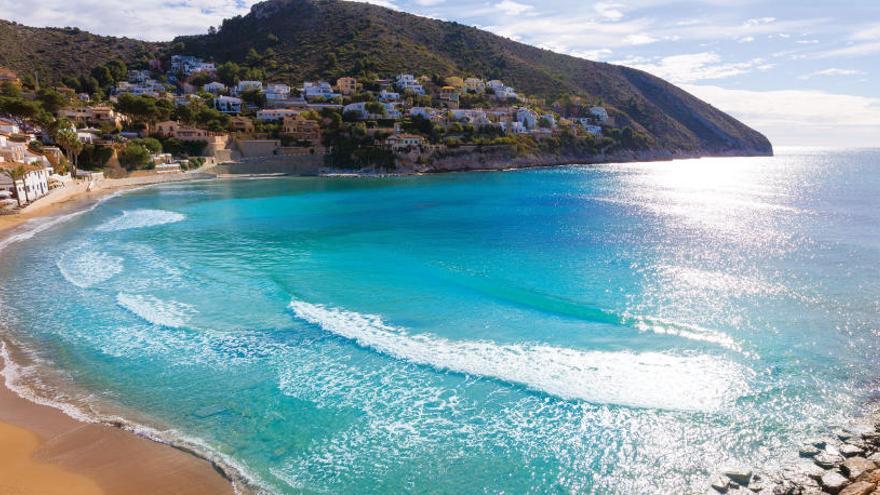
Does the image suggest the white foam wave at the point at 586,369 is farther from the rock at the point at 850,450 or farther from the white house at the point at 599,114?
the white house at the point at 599,114

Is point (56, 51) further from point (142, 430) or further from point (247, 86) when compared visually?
point (142, 430)

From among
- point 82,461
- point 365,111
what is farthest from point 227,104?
point 82,461

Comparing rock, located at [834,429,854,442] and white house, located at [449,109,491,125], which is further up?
white house, located at [449,109,491,125]

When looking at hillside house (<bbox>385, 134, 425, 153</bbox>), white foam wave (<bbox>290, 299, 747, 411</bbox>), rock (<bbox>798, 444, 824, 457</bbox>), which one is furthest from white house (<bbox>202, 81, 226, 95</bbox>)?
rock (<bbox>798, 444, 824, 457</bbox>)

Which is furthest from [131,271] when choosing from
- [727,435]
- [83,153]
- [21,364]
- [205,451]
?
[83,153]

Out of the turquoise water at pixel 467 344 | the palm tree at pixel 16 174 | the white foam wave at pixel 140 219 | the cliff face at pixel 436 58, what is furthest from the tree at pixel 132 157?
the cliff face at pixel 436 58

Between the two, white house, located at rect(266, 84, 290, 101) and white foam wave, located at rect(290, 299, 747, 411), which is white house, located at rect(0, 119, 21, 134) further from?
white foam wave, located at rect(290, 299, 747, 411)
